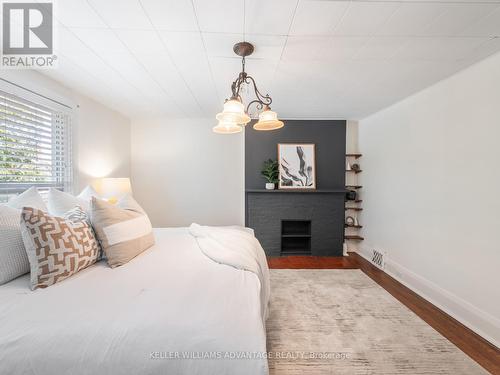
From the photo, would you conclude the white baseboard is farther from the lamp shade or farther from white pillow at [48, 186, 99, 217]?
the lamp shade

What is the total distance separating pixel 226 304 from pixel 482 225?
2298 mm

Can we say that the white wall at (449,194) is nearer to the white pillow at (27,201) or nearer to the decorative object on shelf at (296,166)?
the decorative object on shelf at (296,166)

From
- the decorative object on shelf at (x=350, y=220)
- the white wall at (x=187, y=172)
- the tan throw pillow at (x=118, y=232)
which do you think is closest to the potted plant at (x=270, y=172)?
the white wall at (x=187, y=172)

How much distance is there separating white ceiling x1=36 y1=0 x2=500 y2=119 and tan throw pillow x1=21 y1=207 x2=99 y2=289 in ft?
4.32

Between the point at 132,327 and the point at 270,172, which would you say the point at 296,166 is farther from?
the point at 132,327

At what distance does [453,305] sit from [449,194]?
1.06 meters

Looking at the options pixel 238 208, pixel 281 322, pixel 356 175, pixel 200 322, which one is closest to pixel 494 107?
pixel 356 175

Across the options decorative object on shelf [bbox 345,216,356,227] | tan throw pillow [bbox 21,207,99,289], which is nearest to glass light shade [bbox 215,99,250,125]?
tan throw pillow [bbox 21,207,99,289]

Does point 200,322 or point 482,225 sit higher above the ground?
point 482,225

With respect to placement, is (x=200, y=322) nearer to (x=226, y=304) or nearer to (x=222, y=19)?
(x=226, y=304)

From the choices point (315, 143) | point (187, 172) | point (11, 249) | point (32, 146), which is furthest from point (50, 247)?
point (315, 143)

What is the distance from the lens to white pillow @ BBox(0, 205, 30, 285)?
1.11 m

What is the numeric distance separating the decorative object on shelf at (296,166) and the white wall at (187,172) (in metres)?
0.73

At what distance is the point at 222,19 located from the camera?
1375mm
